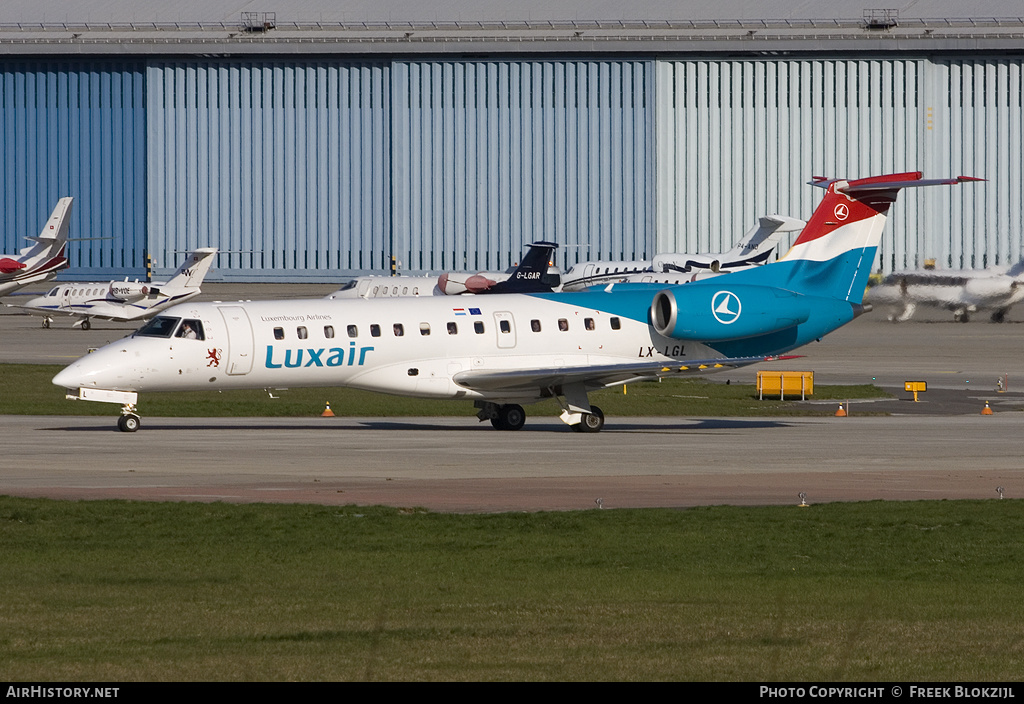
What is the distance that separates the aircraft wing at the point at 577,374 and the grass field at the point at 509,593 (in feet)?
39.4

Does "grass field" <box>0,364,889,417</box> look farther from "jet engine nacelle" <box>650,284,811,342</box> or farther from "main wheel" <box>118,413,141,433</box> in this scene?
"main wheel" <box>118,413,141,433</box>

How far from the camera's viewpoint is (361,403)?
42.2m

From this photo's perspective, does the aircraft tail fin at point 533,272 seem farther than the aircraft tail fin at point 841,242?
Yes

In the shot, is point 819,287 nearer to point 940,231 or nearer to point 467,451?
point 467,451

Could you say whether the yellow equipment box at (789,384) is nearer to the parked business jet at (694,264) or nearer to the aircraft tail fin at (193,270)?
the parked business jet at (694,264)

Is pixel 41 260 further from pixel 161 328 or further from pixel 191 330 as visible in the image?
pixel 191 330

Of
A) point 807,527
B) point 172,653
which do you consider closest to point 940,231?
point 807,527

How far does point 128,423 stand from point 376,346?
557 cm

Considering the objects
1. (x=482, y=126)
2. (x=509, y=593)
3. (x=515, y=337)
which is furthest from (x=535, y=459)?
(x=482, y=126)

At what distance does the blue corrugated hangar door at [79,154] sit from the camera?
102375mm

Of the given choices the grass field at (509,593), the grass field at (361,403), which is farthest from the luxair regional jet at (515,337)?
the grass field at (509,593)

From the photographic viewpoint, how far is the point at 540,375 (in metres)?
33.2

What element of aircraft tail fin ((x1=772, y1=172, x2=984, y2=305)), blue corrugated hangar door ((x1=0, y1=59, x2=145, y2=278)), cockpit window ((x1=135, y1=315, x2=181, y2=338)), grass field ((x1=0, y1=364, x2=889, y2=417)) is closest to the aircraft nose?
cockpit window ((x1=135, y1=315, x2=181, y2=338))

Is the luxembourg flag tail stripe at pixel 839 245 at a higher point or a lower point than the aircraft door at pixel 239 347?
higher
